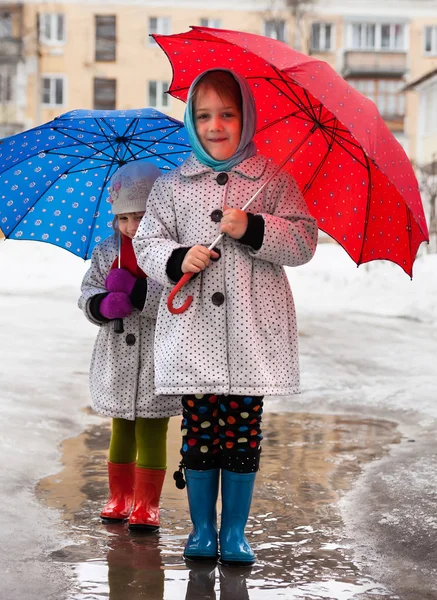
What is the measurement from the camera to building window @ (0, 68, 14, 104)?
40.1 metres

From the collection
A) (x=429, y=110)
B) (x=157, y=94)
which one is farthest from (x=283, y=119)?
(x=157, y=94)

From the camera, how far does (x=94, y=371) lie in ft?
13.8

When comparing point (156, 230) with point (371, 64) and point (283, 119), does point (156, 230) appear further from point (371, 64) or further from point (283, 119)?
point (371, 64)

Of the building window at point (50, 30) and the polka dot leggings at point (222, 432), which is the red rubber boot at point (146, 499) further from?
the building window at point (50, 30)

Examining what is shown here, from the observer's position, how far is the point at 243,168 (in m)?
3.71

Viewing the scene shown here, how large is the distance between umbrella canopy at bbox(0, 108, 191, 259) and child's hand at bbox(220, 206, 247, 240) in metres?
0.87

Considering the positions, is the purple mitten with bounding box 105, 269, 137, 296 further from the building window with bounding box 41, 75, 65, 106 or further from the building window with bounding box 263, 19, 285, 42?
the building window with bounding box 41, 75, 65, 106

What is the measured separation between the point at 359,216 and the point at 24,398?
3311mm

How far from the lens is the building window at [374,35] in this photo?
4228 cm

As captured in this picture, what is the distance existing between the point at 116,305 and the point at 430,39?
4106cm

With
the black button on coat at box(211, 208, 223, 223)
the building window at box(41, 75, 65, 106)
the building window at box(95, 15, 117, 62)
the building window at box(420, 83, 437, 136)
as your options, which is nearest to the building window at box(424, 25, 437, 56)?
the building window at box(420, 83, 437, 136)

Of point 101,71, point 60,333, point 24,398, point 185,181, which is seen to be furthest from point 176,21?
point 185,181

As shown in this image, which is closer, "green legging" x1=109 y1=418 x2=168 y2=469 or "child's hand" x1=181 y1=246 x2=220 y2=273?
"child's hand" x1=181 y1=246 x2=220 y2=273

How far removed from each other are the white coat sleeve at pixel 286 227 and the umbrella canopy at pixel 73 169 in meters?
0.71
